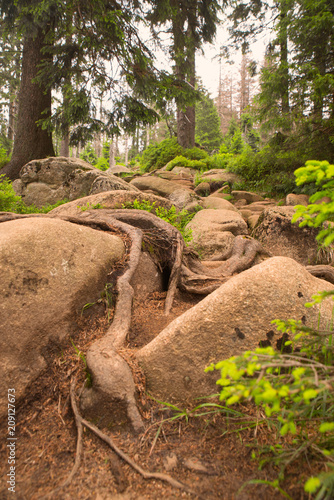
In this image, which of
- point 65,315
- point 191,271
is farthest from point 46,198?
point 65,315

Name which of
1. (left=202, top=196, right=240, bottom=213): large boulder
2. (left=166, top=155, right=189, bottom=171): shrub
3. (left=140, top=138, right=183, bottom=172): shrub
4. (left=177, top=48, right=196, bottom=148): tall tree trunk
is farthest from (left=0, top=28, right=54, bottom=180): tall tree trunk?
(left=177, top=48, right=196, bottom=148): tall tree trunk

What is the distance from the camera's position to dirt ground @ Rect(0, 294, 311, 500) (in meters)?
1.56

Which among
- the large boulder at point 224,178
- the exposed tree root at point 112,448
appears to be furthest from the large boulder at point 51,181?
the exposed tree root at point 112,448

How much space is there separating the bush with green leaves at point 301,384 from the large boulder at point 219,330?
1.45ft

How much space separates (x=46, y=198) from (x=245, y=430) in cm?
750

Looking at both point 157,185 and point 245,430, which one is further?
point 157,185

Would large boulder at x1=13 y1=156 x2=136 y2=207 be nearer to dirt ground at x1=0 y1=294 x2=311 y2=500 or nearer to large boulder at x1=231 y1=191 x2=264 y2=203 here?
large boulder at x1=231 y1=191 x2=264 y2=203

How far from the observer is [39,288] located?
241cm

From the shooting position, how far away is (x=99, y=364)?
2.09 metres

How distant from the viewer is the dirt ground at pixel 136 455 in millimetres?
1564

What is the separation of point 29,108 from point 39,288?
847cm

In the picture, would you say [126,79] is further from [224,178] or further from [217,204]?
[224,178]

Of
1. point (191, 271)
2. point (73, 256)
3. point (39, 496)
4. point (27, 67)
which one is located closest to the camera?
point (39, 496)

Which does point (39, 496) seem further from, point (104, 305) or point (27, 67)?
point (27, 67)
